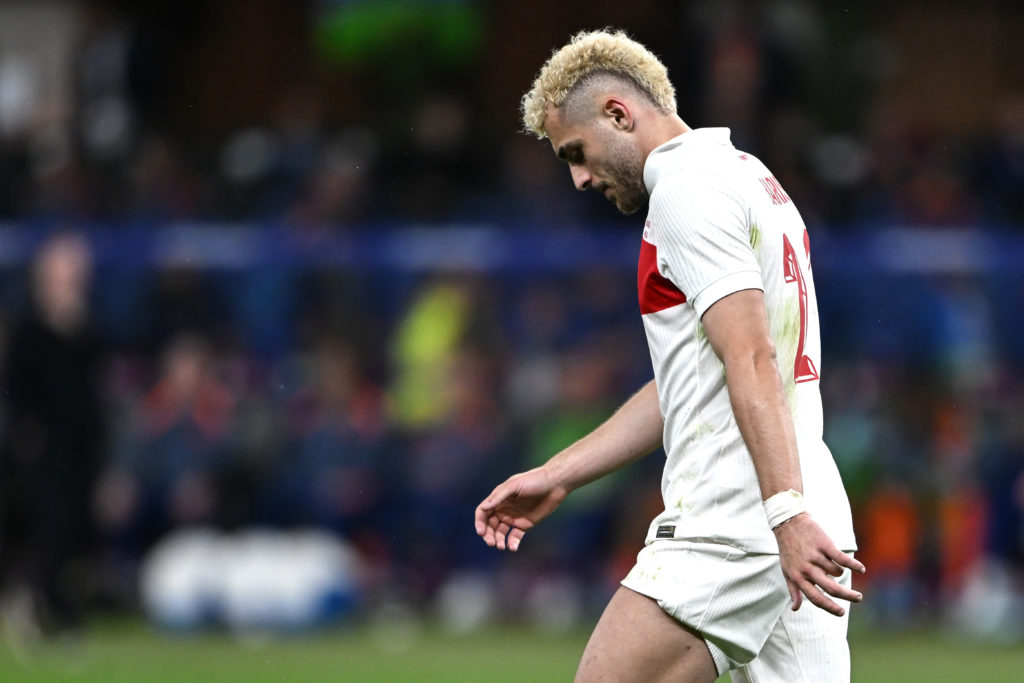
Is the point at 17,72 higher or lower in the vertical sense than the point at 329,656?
higher

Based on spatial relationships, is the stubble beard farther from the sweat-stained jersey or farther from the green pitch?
the green pitch

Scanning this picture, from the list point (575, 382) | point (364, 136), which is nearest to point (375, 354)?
point (575, 382)

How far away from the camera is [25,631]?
38.4 ft

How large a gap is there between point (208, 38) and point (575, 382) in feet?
25.1

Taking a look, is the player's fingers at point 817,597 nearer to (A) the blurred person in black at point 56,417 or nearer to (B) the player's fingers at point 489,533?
(B) the player's fingers at point 489,533

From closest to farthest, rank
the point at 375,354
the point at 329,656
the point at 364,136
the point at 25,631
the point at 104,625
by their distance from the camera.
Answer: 1. the point at 329,656
2. the point at 25,631
3. the point at 104,625
4. the point at 375,354
5. the point at 364,136

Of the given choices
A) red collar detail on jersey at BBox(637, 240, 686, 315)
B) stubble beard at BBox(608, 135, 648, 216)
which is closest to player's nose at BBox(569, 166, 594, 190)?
stubble beard at BBox(608, 135, 648, 216)

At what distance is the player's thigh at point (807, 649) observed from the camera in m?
4.26

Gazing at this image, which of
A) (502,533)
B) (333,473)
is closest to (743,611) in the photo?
(502,533)

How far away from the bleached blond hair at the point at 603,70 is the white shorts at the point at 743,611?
121 cm

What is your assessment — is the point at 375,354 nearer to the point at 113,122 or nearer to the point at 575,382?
the point at 575,382

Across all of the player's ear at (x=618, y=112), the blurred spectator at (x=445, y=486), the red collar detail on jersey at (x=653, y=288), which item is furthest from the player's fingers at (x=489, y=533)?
the blurred spectator at (x=445, y=486)

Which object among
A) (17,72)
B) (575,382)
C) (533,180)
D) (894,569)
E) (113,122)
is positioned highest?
(17,72)

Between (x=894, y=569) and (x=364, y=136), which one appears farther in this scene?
(x=364, y=136)
